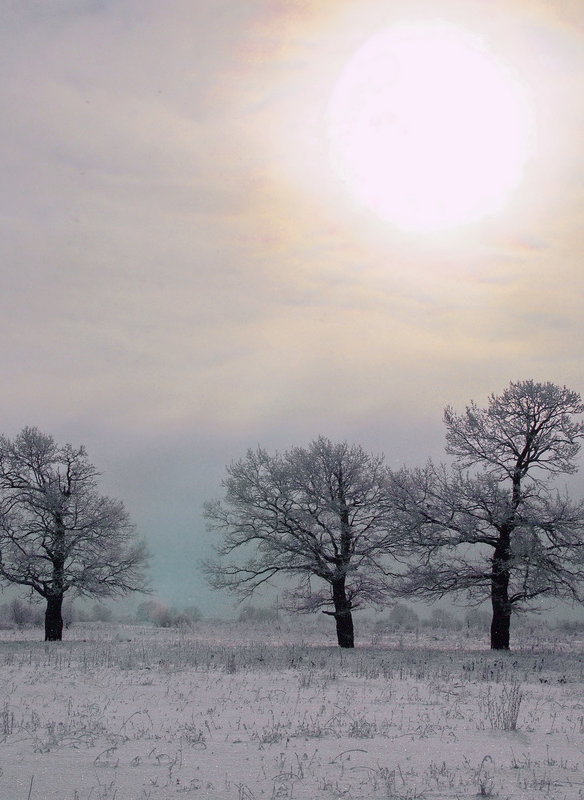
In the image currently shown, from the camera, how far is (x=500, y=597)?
25078mm

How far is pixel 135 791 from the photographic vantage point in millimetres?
7340

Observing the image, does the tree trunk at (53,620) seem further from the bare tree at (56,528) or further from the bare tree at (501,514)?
the bare tree at (501,514)

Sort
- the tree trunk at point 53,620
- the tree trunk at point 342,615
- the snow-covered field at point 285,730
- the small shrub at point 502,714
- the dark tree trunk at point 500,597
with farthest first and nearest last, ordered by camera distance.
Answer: the tree trunk at point 53,620 → the tree trunk at point 342,615 → the dark tree trunk at point 500,597 → the small shrub at point 502,714 → the snow-covered field at point 285,730

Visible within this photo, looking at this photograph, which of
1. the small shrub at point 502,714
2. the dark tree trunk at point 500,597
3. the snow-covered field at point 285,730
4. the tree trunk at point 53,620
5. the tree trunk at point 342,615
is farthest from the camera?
the tree trunk at point 53,620

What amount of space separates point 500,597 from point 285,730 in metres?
16.7

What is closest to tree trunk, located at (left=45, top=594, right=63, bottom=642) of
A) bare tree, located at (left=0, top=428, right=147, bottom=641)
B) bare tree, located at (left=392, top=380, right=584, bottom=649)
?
bare tree, located at (left=0, top=428, right=147, bottom=641)

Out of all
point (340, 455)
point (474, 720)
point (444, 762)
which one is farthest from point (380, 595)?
point (444, 762)

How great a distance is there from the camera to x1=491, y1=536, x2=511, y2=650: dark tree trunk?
2506cm

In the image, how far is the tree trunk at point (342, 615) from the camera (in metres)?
27.3

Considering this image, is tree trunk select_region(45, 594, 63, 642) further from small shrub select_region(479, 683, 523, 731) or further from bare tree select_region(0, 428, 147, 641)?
small shrub select_region(479, 683, 523, 731)

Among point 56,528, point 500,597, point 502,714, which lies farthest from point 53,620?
point 502,714

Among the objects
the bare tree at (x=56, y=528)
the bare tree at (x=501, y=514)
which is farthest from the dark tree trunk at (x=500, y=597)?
the bare tree at (x=56, y=528)

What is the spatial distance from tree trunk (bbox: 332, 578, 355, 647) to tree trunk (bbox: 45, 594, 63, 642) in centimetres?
1183

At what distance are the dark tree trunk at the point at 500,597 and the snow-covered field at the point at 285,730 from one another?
5.60m
